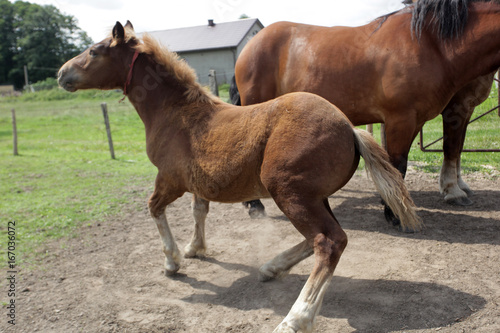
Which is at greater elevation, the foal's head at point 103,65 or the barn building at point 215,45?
the barn building at point 215,45

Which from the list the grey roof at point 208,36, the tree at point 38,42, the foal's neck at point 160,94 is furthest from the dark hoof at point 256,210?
the tree at point 38,42

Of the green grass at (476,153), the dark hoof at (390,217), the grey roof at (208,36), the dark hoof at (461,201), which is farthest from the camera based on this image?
the grey roof at (208,36)

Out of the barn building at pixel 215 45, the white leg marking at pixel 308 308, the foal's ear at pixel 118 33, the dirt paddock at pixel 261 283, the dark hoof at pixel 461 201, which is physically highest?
the barn building at pixel 215 45

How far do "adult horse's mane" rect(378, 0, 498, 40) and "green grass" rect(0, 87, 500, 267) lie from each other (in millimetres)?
3435

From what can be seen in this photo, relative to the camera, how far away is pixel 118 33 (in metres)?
3.90

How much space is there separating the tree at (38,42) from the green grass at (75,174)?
44361 millimetres

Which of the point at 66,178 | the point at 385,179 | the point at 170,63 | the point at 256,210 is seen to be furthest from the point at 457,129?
the point at 66,178

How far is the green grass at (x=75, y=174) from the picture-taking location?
18.9 feet

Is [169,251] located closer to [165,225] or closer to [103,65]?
[165,225]

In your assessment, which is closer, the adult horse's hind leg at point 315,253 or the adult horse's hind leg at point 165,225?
the adult horse's hind leg at point 315,253

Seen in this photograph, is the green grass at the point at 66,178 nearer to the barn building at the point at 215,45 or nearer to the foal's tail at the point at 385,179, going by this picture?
the foal's tail at the point at 385,179

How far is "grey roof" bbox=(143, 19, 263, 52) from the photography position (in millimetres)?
33531

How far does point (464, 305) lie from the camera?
9.77ft

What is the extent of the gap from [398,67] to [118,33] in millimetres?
3127
